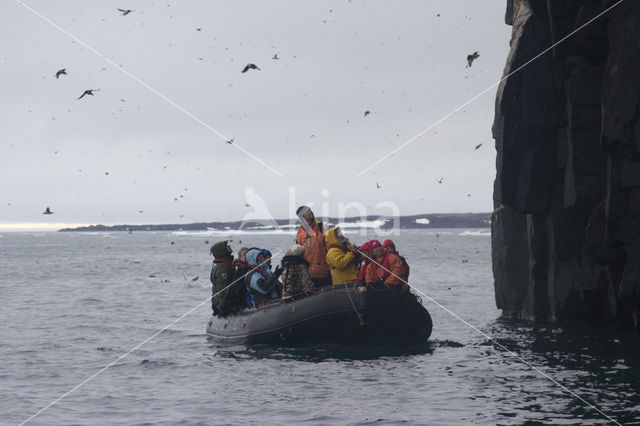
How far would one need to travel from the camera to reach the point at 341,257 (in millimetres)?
20156

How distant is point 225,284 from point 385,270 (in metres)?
4.74

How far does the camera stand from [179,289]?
1955 inches

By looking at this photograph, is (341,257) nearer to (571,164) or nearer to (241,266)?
(241,266)

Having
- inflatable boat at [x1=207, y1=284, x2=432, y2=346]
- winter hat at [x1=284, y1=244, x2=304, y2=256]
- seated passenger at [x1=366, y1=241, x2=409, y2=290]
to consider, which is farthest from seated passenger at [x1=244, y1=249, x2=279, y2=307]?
seated passenger at [x1=366, y1=241, x2=409, y2=290]

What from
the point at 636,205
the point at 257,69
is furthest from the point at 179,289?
the point at 636,205

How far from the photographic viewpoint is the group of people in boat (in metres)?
20.0

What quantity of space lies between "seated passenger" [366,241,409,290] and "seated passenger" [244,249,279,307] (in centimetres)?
287

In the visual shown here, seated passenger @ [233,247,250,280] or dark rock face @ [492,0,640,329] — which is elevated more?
dark rock face @ [492,0,640,329]

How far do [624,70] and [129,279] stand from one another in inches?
1838

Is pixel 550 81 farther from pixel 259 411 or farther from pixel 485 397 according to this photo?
pixel 259 411

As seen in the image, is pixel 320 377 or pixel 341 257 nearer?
pixel 320 377

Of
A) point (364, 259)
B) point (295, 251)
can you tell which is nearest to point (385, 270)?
point (364, 259)

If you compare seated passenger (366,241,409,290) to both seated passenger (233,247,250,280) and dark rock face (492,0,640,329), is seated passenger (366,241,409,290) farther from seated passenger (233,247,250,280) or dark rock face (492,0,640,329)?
dark rock face (492,0,640,329)

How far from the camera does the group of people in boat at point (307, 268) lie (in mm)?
20016
